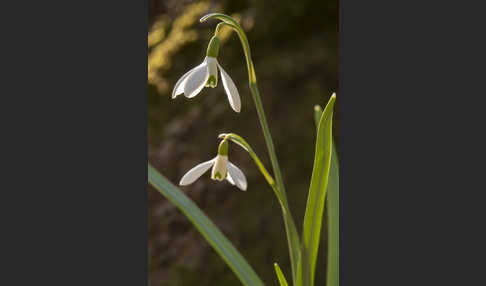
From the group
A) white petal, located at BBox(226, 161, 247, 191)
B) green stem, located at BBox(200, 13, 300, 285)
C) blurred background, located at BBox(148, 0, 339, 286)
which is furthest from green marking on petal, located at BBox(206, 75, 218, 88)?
blurred background, located at BBox(148, 0, 339, 286)

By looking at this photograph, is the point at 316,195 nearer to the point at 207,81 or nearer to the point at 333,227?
the point at 333,227

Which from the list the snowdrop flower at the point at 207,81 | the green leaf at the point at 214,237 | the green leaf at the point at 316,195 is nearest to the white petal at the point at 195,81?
the snowdrop flower at the point at 207,81

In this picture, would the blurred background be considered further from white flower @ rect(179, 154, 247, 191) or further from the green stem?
white flower @ rect(179, 154, 247, 191)

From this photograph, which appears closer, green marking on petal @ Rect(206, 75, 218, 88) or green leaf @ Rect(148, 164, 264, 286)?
green marking on petal @ Rect(206, 75, 218, 88)

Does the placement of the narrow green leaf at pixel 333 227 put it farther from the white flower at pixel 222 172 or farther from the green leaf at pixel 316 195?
the white flower at pixel 222 172

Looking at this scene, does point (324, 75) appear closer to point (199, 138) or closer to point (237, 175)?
point (199, 138)
